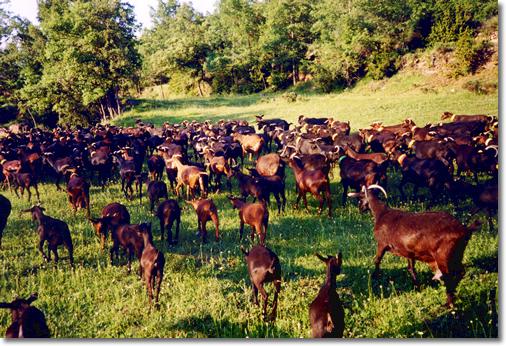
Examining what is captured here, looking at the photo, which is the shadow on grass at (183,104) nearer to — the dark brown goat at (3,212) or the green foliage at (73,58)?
the green foliage at (73,58)

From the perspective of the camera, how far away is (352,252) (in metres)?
8.41

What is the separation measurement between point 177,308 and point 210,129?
17283 millimetres

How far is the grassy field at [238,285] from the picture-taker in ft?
19.6

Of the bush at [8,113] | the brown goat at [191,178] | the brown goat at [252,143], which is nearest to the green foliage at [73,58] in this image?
the bush at [8,113]

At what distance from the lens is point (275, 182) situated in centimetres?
1161

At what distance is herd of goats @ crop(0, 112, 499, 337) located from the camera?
6.00 meters

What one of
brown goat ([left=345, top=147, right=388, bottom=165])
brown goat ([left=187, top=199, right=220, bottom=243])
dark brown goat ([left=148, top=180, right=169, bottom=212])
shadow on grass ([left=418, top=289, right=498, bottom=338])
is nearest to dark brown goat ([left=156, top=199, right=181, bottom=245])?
brown goat ([left=187, top=199, right=220, bottom=243])

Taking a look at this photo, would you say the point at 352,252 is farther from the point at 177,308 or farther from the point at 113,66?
the point at 113,66

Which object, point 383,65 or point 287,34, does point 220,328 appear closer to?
point 383,65

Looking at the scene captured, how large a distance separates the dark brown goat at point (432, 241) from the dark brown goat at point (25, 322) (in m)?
5.24

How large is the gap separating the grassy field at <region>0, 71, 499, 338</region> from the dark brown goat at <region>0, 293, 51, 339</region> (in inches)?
34.8

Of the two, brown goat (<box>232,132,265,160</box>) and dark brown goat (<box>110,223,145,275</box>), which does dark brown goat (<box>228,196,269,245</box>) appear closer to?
dark brown goat (<box>110,223,145,275</box>)

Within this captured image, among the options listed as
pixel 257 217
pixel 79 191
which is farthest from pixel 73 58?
pixel 257 217

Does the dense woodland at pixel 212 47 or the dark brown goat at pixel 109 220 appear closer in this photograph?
the dark brown goat at pixel 109 220
